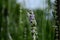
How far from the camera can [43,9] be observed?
3.91 ft

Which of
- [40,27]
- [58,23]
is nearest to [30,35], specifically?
[40,27]

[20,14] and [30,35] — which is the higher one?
[20,14]

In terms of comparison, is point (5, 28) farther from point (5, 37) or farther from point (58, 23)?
point (58, 23)

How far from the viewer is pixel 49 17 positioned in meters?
1.21

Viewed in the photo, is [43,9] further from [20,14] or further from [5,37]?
[5,37]

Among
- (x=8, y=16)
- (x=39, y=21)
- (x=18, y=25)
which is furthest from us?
(x=39, y=21)

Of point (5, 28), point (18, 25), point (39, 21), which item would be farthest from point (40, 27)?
point (5, 28)

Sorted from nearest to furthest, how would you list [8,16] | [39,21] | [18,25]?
1. [8,16]
2. [18,25]
3. [39,21]

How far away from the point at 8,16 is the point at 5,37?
11 cm

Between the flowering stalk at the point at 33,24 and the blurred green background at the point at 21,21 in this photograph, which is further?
the flowering stalk at the point at 33,24

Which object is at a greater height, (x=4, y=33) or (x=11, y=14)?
(x=11, y=14)

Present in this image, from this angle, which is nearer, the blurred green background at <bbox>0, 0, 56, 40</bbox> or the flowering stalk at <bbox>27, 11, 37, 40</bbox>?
the blurred green background at <bbox>0, 0, 56, 40</bbox>

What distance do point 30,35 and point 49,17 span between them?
0.63 ft

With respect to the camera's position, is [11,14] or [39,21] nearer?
[11,14]
